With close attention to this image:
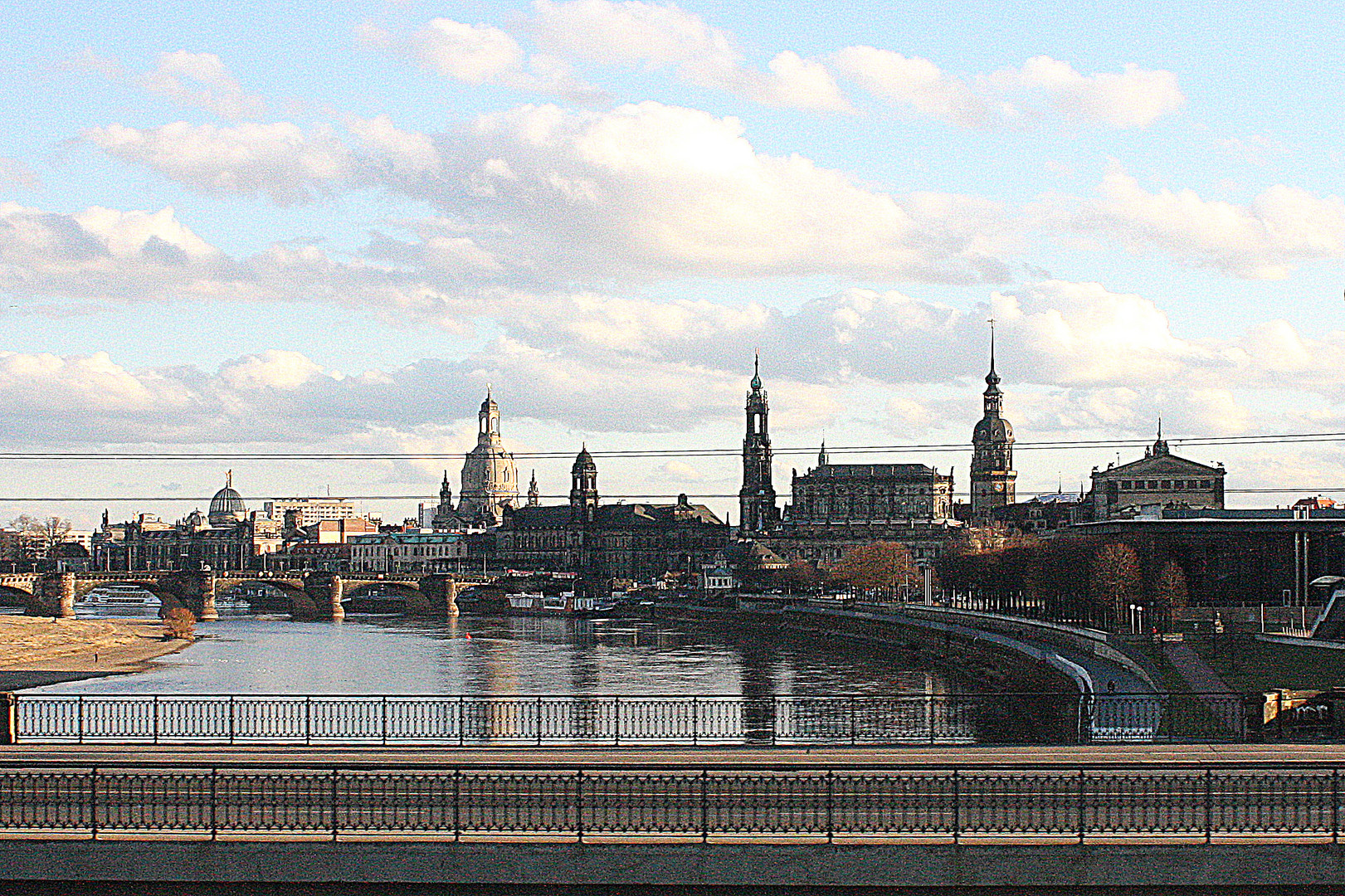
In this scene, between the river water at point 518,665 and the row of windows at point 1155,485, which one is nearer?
the river water at point 518,665

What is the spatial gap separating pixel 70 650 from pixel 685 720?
216 feet

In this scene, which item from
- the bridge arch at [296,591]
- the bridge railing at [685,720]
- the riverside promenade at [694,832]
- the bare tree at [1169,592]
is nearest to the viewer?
the riverside promenade at [694,832]

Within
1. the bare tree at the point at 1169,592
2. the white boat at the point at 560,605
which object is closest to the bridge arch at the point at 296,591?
the white boat at the point at 560,605

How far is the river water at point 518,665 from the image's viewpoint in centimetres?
7938

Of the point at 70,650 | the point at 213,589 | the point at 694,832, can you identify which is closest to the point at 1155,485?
the point at 213,589

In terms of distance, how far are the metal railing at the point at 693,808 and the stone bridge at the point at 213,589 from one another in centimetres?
14470

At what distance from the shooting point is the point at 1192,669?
60.3 m

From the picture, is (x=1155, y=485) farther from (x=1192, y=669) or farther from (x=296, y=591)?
(x=1192, y=669)

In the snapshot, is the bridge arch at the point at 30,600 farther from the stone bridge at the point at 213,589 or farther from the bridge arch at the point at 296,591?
the bridge arch at the point at 296,591

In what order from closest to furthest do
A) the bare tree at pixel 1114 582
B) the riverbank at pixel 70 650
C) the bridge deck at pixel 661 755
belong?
1. the bridge deck at pixel 661 755
2. the riverbank at pixel 70 650
3. the bare tree at pixel 1114 582

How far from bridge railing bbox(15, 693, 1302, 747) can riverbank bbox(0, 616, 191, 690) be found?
61.2ft

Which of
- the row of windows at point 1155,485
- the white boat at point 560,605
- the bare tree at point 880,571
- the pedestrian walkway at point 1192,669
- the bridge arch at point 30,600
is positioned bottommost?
the white boat at point 560,605

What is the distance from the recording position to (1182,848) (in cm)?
2098

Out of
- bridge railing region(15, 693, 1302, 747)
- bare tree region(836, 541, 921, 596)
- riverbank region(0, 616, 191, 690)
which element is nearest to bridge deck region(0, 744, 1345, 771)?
bridge railing region(15, 693, 1302, 747)
